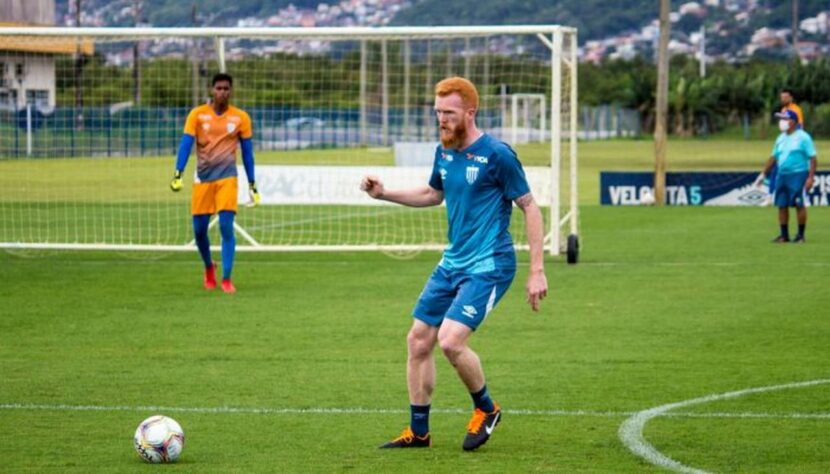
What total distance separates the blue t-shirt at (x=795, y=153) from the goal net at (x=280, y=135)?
3342 mm

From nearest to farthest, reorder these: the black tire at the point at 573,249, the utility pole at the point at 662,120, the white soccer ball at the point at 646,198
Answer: the black tire at the point at 573,249 → the utility pole at the point at 662,120 → the white soccer ball at the point at 646,198

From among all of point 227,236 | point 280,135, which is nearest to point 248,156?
point 227,236

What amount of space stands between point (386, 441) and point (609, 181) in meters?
29.2

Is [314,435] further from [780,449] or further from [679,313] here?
[679,313]

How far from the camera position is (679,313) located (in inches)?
623

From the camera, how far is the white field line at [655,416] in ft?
28.5

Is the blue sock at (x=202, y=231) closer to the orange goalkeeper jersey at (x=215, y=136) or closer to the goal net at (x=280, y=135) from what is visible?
the orange goalkeeper jersey at (x=215, y=136)

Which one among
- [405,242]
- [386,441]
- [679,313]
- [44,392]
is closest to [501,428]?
[386,441]

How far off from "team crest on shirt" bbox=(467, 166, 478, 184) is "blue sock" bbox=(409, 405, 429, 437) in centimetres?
129

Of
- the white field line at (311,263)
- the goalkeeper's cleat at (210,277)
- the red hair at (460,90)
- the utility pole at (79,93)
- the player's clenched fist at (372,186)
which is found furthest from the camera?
the utility pole at (79,93)

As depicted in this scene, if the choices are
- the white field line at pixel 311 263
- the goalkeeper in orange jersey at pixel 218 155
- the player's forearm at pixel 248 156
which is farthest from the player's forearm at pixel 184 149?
the white field line at pixel 311 263

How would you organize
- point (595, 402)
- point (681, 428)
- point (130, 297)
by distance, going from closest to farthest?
point (681, 428), point (595, 402), point (130, 297)

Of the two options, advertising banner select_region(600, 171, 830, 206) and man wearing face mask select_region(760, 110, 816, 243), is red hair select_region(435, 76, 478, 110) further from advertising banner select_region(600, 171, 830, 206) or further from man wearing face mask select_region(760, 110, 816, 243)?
advertising banner select_region(600, 171, 830, 206)

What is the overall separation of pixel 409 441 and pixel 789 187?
1696 centimetres
